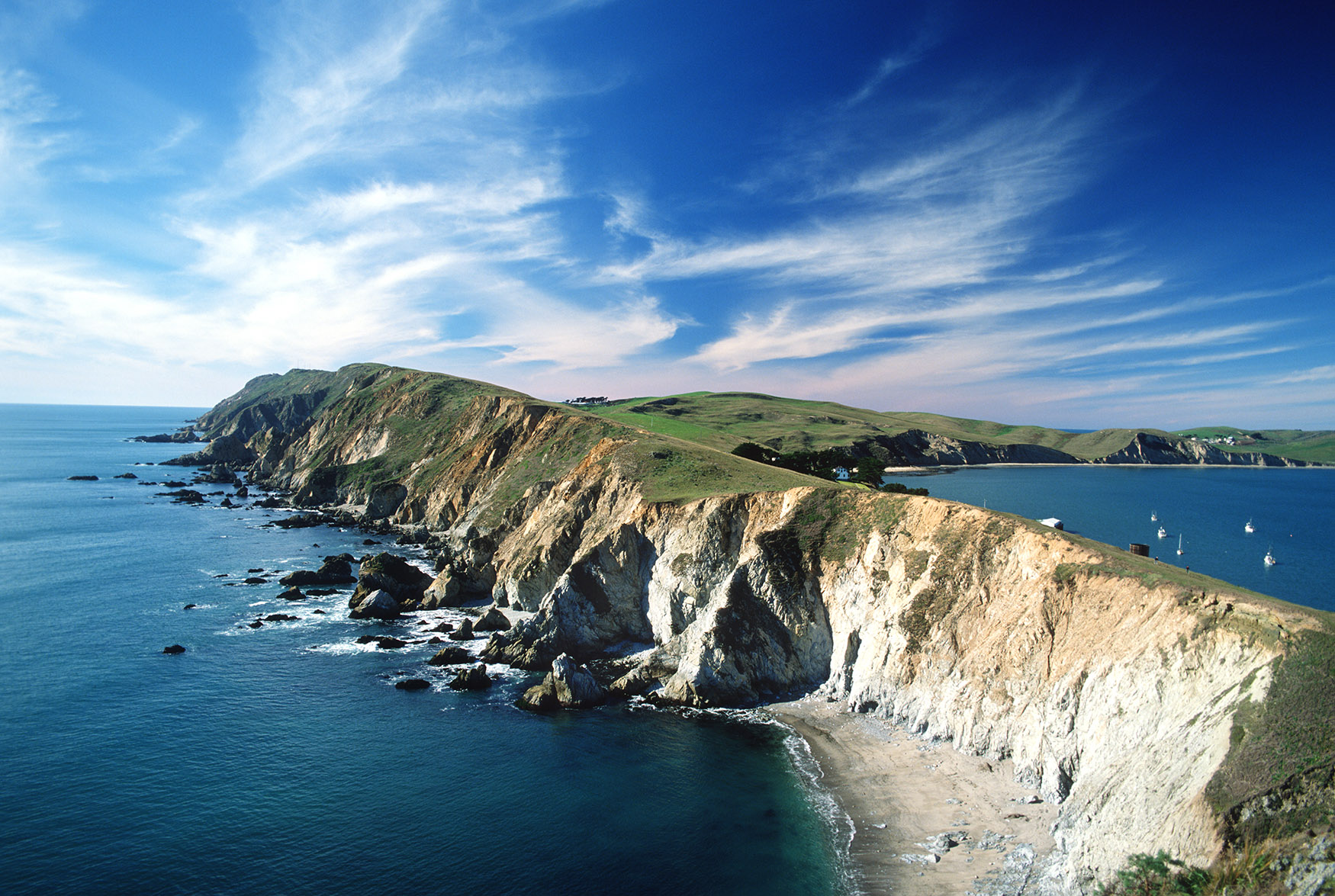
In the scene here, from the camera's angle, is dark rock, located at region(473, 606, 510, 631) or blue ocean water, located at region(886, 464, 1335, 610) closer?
dark rock, located at region(473, 606, 510, 631)

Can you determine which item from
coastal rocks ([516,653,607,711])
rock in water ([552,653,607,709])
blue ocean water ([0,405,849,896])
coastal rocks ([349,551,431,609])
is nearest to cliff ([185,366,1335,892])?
rock in water ([552,653,607,709])

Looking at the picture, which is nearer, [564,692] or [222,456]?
[564,692]

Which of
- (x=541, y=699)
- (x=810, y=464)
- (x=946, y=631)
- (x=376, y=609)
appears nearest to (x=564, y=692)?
(x=541, y=699)

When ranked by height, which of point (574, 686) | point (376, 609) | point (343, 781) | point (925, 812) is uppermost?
point (574, 686)

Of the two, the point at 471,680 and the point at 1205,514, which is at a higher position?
the point at 1205,514

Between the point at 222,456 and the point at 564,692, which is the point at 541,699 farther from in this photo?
the point at 222,456

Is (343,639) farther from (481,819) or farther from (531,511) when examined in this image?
(481,819)

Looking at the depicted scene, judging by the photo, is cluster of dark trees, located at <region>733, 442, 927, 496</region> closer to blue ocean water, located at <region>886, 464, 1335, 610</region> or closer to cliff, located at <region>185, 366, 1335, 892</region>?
cliff, located at <region>185, 366, 1335, 892</region>

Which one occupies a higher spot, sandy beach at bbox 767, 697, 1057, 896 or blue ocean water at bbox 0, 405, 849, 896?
sandy beach at bbox 767, 697, 1057, 896
